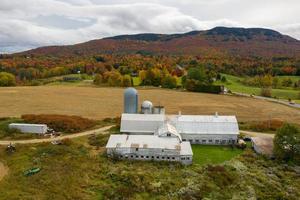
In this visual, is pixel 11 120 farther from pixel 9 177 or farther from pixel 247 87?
pixel 247 87

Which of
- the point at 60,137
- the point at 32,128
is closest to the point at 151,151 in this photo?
the point at 60,137

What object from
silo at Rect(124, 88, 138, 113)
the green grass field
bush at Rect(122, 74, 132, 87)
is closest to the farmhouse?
silo at Rect(124, 88, 138, 113)

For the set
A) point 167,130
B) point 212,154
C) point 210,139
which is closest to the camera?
point 212,154

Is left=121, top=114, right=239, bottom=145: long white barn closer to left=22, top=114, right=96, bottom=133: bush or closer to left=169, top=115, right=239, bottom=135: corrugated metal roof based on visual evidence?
left=169, top=115, right=239, bottom=135: corrugated metal roof

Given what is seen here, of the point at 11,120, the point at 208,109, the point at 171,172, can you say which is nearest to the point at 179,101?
the point at 208,109

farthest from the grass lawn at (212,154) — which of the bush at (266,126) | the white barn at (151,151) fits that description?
the bush at (266,126)

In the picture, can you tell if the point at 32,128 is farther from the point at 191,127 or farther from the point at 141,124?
the point at 191,127

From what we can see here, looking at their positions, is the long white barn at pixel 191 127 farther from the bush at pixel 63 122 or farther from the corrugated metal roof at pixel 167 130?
the bush at pixel 63 122

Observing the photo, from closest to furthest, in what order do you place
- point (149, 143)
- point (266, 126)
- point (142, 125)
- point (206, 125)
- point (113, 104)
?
point (149, 143) < point (206, 125) < point (142, 125) < point (266, 126) < point (113, 104)
